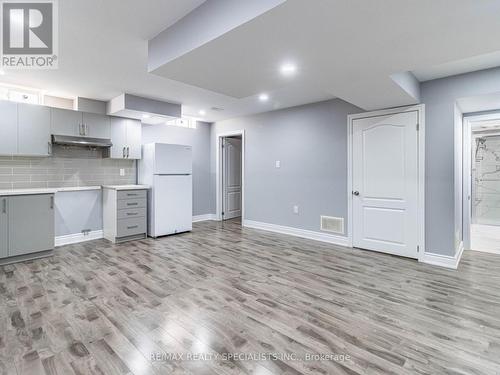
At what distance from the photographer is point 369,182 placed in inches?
165

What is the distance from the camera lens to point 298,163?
5.13 metres

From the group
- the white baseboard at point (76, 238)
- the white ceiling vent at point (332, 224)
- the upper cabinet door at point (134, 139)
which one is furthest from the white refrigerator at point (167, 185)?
the white ceiling vent at point (332, 224)

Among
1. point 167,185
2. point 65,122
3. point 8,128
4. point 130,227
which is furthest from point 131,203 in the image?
point 8,128

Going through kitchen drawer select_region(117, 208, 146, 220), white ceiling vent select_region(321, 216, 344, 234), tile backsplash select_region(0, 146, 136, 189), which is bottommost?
white ceiling vent select_region(321, 216, 344, 234)

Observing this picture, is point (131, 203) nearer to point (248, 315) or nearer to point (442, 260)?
point (248, 315)

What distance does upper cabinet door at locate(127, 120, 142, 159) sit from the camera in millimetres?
5062

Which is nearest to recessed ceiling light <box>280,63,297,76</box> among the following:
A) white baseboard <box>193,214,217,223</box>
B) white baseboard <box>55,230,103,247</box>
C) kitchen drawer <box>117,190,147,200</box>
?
kitchen drawer <box>117,190,147,200</box>

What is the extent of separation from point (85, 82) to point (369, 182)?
451cm

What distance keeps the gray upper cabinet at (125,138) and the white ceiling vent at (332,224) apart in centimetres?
372

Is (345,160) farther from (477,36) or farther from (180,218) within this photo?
(180,218)

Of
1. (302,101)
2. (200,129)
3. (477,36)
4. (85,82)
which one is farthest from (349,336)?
(200,129)

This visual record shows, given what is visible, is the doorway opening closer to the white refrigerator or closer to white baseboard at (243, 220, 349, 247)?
white baseboard at (243, 220, 349, 247)

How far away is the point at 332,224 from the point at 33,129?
5005 mm

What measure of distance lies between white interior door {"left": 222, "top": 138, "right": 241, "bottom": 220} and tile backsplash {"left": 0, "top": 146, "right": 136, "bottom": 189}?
2238 mm
